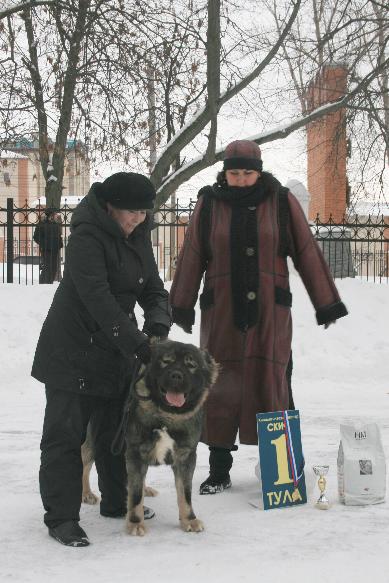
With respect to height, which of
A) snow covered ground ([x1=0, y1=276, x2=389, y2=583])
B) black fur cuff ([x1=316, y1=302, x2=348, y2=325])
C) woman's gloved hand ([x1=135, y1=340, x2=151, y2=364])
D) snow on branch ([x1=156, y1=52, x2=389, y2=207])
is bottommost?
snow covered ground ([x1=0, y1=276, x2=389, y2=583])

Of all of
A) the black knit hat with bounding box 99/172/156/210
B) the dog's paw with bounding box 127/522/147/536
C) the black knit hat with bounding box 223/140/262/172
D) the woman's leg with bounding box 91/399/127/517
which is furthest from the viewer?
the black knit hat with bounding box 223/140/262/172

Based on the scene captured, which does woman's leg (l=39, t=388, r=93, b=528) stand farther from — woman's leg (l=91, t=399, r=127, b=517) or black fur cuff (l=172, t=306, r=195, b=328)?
black fur cuff (l=172, t=306, r=195, b=328)

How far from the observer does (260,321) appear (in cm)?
422

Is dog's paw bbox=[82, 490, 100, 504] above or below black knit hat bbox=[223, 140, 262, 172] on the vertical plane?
below

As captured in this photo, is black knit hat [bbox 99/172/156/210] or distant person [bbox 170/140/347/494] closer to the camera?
black knit hat [bbox 99/172/156/210]

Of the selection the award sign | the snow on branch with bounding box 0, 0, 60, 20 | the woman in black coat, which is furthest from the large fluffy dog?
the snow on branch with bounding box 0, 0, 60, 20

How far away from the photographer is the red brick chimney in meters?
13.3

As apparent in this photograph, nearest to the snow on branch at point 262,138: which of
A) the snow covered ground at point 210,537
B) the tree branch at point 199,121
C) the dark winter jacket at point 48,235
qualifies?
the tree branch at point 199,121

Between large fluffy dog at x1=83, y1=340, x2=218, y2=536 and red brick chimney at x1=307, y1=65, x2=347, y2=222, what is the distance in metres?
9.94

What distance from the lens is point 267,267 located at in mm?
4223

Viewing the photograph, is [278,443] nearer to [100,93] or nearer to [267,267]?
[267,267]

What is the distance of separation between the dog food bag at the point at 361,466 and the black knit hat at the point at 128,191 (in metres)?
1.65

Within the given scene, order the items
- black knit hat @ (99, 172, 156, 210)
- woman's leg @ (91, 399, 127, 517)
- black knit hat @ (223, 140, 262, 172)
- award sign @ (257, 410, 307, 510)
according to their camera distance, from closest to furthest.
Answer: black knit hat @ (99, 172, 156, 210) → woman's leg @ (91, 399, 127, 517) → award sign @ (257, 410, 307, 510) → black knit hat @ (223, 140, 262, 172)

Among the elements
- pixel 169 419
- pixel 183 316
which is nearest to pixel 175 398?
pixel 169 419
